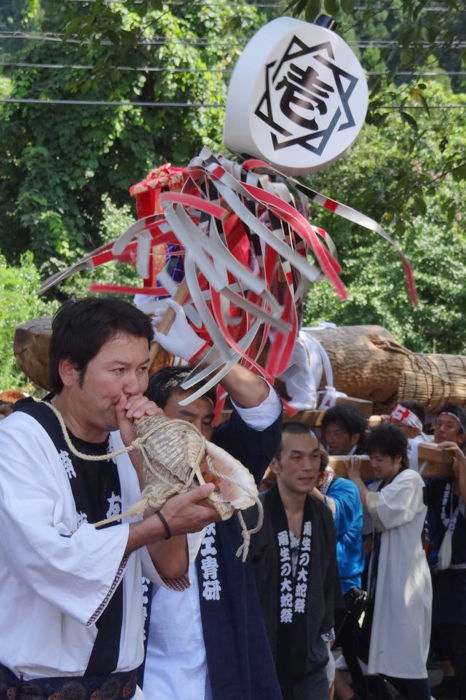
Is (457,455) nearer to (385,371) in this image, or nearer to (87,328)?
(385,371)

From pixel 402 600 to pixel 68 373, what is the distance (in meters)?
3.96

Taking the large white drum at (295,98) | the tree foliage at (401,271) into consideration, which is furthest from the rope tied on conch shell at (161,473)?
the tree foliage at (401,271)

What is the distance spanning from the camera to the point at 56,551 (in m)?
2.44

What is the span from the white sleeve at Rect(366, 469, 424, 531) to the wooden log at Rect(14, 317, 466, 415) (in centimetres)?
191

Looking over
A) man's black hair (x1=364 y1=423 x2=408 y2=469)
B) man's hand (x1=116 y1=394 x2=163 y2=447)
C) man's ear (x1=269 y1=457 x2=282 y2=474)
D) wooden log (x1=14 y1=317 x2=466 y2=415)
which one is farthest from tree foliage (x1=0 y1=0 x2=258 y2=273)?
man's hand (x1=116 y1=394 x2=163 y2=447)

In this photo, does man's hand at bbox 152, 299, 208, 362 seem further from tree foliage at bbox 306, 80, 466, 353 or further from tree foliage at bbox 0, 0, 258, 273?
tree foliage at bbox 0, 0, 258, 273

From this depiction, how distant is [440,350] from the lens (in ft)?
59.1

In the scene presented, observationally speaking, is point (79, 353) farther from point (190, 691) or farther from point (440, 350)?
point (440, 350)

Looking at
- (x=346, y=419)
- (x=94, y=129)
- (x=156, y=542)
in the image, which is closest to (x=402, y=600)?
(x=346, y=419)

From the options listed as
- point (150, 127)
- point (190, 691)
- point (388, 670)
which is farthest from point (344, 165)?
point (190, 691)

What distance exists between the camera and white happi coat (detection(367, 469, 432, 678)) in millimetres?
6195

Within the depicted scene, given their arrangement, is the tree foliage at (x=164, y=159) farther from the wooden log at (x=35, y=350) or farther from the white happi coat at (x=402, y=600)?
the white happi coat at (x=402, y=600)

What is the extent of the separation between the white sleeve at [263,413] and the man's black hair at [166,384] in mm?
323

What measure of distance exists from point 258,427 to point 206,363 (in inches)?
9.2
